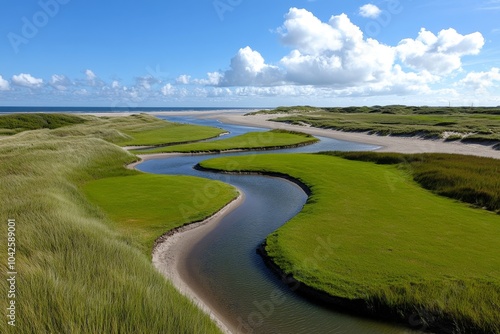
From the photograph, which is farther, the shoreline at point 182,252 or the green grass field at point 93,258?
the shoreline at point 182,252

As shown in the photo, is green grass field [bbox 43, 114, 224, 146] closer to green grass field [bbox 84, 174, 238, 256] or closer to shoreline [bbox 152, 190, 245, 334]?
green grass field [bbox 84, 174, 238, 256]

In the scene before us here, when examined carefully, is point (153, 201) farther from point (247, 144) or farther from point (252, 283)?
point (247, 144)

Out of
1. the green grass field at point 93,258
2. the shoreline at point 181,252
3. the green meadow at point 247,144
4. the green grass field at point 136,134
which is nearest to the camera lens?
the green grass field at point 93,258

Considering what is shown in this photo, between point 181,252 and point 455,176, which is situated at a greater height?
point 455,176

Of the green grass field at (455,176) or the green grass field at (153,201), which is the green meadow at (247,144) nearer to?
the green grass field at (153,201)

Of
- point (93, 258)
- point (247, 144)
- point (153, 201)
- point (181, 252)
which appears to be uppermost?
point (93, 258)

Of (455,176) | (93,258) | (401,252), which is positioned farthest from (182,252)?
(455,176)

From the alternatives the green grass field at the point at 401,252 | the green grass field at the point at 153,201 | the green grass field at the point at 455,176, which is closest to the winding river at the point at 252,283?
the green grass field at the point at 401,252
